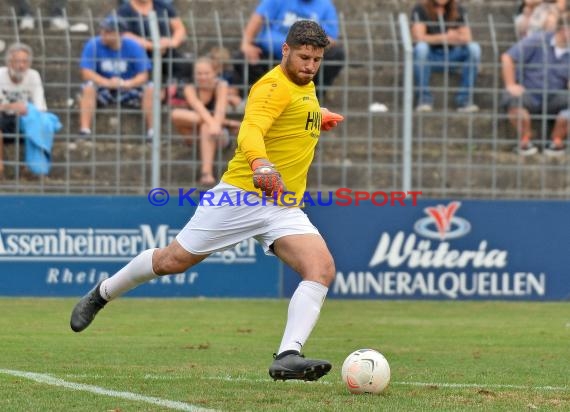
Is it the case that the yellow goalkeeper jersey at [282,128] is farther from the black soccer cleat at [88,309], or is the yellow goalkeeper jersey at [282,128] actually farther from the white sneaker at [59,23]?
the white sneaker at [59,23]

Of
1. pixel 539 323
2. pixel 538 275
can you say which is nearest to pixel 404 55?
pixel 538 275

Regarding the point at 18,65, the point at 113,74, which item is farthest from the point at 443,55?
the point at 18,65

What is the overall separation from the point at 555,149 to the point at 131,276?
9.81m

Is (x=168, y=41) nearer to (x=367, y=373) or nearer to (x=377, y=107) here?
(x=377, y=107)

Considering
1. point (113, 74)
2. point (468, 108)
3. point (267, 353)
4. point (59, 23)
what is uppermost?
point (59, 23)

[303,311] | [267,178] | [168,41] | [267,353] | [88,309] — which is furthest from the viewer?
[168,41]

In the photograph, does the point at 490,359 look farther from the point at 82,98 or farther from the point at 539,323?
the point at 82,98

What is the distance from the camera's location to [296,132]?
8219mm

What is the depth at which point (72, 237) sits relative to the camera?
1608 cm

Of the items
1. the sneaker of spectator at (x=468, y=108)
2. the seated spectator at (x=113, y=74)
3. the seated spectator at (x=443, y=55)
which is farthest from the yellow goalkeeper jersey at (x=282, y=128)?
the sneaker of spectator at (x=468, y=108)

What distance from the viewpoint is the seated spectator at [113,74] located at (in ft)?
53.9

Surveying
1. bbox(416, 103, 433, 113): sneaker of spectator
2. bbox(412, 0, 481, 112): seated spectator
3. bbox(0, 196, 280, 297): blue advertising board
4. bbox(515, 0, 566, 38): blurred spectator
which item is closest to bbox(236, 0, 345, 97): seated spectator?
bbox(412, 0, 481, 112): seated spectator

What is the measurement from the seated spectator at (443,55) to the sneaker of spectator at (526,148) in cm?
78

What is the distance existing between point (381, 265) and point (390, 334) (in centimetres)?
425
